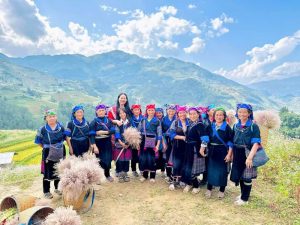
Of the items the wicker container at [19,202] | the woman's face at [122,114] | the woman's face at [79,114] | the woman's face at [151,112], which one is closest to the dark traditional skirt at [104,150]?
the woman's face at [122,114]

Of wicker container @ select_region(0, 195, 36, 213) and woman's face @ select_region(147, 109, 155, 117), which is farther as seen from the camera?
woman's face @ select_region(147, 109, 155, 117)

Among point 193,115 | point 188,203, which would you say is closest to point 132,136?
point 193,115

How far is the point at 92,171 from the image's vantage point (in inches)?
238

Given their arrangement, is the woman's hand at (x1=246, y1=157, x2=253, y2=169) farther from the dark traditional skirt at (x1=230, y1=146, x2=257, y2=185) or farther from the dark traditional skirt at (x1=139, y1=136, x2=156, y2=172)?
the dark traditional skirt at (x1=139, y1=136, x2=156, y2=172)

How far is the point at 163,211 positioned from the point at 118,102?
10.7ft

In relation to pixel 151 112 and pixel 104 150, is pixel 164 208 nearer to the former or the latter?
pixel 104 150

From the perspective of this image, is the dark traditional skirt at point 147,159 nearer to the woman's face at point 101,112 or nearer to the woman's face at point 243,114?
the woman's face at point 101,112

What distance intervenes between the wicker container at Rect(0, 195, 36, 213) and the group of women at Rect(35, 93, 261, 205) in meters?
1.20

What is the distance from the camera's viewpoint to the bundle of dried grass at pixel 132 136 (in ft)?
25.1

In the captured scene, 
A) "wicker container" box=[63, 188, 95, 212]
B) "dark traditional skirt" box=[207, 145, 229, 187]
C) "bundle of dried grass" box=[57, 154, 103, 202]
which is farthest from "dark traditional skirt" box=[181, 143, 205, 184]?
"wicker container" box=[63, 188, 95, 212]

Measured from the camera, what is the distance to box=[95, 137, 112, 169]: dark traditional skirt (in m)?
7.85

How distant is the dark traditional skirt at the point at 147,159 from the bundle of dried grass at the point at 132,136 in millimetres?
369

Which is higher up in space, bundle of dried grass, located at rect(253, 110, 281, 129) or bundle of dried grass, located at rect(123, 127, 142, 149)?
bundle of dried grass, located at rect(253, 110, 281, 129)

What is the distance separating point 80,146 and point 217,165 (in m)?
3.67
